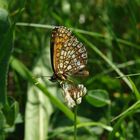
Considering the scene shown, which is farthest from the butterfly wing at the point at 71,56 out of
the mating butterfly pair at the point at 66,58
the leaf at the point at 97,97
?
the leaf at the point at 97,97

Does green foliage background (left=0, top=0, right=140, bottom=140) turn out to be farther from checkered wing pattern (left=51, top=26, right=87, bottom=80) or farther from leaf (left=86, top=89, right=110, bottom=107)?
checkered wing pattern (left=51, top=26, right=87, bottom=80)

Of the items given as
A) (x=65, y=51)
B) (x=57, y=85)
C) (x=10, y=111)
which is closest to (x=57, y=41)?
(x=65, y=51)

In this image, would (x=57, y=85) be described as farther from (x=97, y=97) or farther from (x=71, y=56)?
(x=71, y=56)

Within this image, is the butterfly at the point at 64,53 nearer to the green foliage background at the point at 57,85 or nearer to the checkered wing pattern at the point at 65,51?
the checkered wing pattern at the point at 65,51

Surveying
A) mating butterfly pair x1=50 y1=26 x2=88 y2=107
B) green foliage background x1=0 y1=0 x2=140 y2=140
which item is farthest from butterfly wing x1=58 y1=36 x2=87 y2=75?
green foliage background x1=0 y1=0 x2=140 y2=140

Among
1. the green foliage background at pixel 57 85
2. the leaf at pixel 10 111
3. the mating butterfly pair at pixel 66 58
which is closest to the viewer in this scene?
the mating butterfly pair at pixel 66 58
